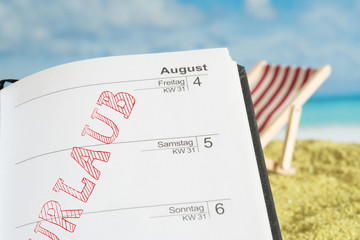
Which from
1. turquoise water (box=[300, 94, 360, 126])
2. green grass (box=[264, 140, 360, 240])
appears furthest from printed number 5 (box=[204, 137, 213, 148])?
turquoise water (box=[300, 94, 360, 126])

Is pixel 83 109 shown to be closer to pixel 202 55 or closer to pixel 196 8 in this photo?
pixel 202 55

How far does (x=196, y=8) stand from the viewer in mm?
5484

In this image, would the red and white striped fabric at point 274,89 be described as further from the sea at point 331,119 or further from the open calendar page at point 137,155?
the sea at point 331,119

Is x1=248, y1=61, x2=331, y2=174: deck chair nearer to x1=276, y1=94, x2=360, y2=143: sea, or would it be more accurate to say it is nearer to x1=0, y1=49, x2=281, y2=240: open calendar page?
x1=0, y1=49, x2=281, y2=240: open calendar page

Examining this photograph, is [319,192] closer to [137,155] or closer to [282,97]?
[282,97]

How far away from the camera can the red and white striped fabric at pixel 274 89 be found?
2.83 m

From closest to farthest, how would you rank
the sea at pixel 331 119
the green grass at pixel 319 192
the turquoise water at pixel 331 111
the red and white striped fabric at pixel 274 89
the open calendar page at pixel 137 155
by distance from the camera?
the open calendar page at pixel 137 155, the green grass at pixel 319 192, the red and white striped fabric at pixel 274 89, the sea at pixel 331 119, the turquoise water at pixel 331 111

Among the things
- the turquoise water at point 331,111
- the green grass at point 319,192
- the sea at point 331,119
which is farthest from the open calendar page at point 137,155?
the turquoise water at point 331,111

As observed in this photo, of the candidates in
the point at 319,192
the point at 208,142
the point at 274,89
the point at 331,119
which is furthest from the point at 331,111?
the point at 208,142

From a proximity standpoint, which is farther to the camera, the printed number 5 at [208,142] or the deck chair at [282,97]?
the deck chair at [282,97]

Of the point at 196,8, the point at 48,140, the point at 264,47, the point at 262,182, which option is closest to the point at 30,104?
the point at 48,140

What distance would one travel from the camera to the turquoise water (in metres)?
6.02

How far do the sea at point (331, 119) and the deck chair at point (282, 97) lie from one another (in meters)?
2.36

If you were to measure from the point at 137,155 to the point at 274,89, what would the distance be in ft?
7.66
